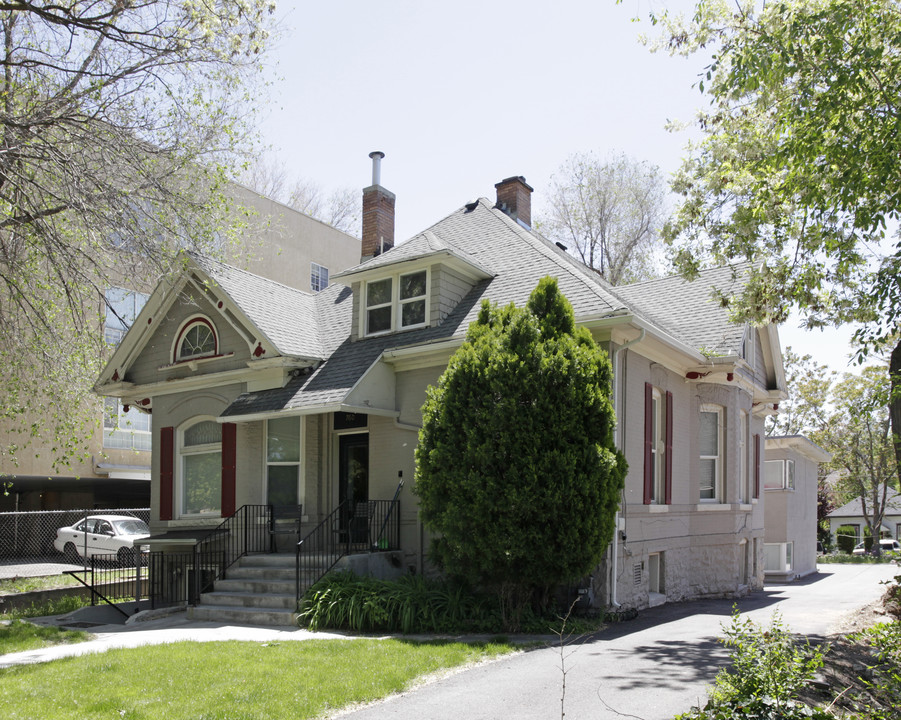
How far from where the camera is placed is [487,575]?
36.3 feet

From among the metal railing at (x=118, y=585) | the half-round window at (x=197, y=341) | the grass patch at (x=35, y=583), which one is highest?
the half-round window at (x=197, y=341)

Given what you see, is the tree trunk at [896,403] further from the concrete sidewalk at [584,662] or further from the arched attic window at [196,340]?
the arched attic window at [196,340]

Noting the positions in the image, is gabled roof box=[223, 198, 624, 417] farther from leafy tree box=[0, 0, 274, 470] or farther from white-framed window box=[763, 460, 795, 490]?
white-framed window box=[763, 460, 795, 490]

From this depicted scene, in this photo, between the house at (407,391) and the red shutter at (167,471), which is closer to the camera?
the house at (407,391)

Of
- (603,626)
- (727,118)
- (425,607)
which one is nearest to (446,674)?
(425,607)

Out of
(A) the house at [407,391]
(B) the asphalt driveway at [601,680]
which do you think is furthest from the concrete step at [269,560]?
(B) the asphalt driveway at [601,680]

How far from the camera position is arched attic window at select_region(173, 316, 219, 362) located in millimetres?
16969

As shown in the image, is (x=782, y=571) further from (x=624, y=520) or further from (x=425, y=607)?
(x=425, y=607)

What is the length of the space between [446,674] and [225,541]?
8.08 meters

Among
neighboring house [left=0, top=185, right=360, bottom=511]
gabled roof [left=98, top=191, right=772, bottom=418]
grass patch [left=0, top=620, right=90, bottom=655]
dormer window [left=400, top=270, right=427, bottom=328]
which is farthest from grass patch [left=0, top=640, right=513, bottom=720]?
neighboring house [left=0, top=185, right=360, bottom=511]

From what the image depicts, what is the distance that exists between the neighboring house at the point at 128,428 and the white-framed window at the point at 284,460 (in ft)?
18.9

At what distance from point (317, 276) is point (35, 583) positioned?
20841 millimetres

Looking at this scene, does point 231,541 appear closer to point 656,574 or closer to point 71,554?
point 656,574

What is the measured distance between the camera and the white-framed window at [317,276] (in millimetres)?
36594
